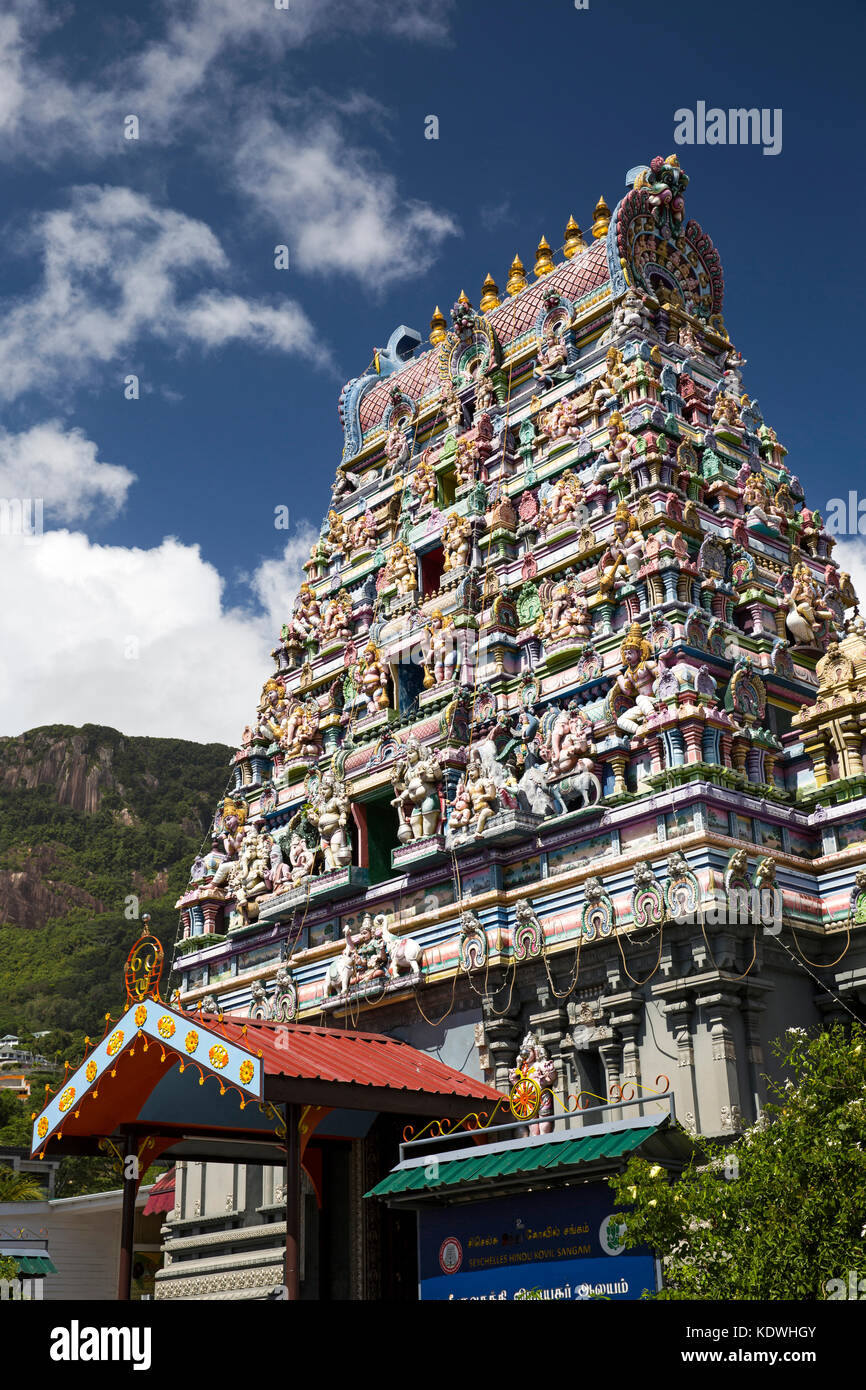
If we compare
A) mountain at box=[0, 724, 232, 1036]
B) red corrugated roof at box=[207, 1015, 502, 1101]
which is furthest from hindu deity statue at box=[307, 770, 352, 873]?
mountain at box=[0, 724, 232, 1036]

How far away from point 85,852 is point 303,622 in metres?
106

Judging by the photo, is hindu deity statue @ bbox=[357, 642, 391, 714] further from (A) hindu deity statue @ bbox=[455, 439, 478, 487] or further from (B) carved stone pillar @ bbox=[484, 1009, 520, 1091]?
(B) carved stone pillar @ bbox=[484, 1009, 520, 1091]

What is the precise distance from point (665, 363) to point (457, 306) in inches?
259

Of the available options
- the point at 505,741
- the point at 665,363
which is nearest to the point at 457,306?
the point at 665,363

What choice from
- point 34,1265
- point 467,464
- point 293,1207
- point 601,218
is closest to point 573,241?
point 601,218

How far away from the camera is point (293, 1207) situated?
56.9 feet

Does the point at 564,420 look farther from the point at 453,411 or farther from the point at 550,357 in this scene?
the point at 453,411

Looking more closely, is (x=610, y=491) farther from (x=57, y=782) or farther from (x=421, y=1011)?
(x=57, y=782)

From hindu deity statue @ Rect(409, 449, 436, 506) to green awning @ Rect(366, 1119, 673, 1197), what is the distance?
1809 cm

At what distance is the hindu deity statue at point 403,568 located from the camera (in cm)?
3038

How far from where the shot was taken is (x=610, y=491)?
26.7 m

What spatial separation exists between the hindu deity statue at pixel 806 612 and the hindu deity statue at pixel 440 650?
6578mm

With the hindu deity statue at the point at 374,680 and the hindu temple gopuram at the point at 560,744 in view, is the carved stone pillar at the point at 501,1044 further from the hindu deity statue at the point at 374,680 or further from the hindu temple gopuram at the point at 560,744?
the hindu deity statue at the point at 374,680

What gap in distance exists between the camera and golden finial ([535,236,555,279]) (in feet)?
111
